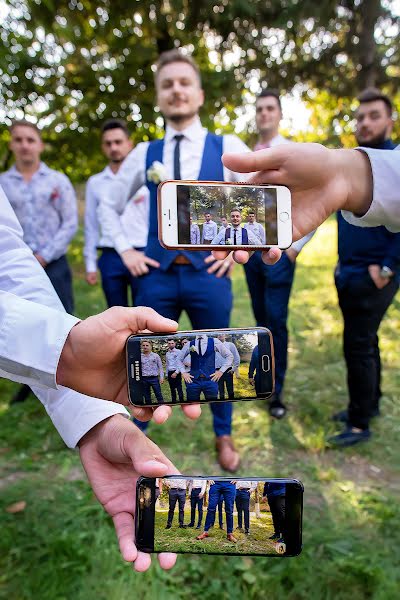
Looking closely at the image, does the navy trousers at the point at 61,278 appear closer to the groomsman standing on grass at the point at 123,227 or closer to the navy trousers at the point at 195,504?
the groomsman standing on grass at the point at 123,227

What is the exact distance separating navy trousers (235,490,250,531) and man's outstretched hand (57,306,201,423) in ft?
0.93

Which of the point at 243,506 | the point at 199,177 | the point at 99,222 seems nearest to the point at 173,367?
the point at 243,506

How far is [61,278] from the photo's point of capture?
4.15 meters

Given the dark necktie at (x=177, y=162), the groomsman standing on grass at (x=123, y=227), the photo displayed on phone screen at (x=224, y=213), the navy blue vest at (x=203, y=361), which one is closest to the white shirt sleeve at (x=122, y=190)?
the dark necktie at (x=177, y=162)

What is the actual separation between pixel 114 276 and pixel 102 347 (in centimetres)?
271

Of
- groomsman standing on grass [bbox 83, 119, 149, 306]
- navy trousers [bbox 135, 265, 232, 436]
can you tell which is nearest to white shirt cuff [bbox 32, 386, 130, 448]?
navy trousers [bbox 135, 265, 232, 436]

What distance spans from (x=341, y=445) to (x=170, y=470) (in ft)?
7.46

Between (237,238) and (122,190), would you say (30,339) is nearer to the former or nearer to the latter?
(237,238)

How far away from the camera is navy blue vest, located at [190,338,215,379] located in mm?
1455

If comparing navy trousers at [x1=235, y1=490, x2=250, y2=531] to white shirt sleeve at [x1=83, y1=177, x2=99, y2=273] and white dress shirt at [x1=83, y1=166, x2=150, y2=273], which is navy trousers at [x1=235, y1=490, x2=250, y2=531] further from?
white shirt sleeve at [x1=83, y1=177, x2=99, y2=273]

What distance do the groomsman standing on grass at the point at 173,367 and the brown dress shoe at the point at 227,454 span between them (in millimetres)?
1729

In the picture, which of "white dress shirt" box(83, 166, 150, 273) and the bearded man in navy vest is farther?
"white dress shirt" box(83, 166, 150, 273)

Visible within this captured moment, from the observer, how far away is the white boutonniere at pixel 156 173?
2646 mm

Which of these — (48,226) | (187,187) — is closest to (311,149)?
(187,187)
